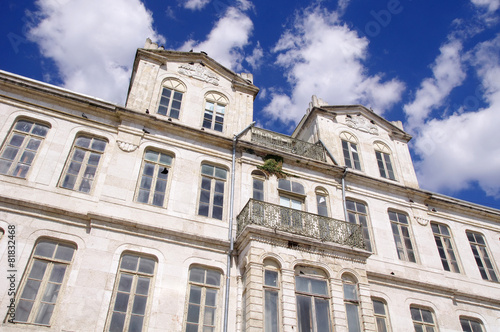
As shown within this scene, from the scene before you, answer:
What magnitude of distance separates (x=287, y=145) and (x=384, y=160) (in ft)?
17.0

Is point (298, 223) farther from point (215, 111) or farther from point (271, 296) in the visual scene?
point (215, 111)

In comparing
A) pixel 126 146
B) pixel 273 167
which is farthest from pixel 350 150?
pixel 126 146

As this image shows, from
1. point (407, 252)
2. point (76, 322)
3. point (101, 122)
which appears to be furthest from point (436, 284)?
point (101, 122)

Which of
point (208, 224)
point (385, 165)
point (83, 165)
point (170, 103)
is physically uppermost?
point (170, 103)

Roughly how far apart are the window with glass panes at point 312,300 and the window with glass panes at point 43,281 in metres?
6.67

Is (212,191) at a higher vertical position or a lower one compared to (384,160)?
lower

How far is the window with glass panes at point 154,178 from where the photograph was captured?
45.5 feet

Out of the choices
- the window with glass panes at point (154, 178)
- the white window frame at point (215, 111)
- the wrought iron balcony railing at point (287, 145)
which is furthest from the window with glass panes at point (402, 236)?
the window with glass panes at point (154, 178)

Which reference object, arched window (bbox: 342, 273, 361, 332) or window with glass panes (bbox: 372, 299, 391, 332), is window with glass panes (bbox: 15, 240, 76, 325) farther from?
window with glass panes (bbox: 372, 299, 391, 332)

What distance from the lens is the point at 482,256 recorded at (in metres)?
18.5

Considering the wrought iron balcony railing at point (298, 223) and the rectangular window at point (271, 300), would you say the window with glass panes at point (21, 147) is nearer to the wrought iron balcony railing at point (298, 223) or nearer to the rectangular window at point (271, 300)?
the wrought iron balcony railing at point (298, 223)

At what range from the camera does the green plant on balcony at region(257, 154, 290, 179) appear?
52.9 ft

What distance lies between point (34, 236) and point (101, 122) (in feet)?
15.9

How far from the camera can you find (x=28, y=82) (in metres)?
14.5
